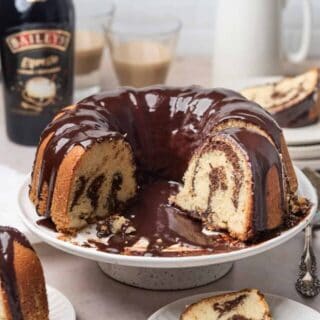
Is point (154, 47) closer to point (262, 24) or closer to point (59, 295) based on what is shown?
point (262, 24)

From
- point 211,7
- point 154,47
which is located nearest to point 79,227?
point 154,47

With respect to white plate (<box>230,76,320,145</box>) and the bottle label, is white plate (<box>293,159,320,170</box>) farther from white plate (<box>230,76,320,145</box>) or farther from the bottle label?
the bottle label

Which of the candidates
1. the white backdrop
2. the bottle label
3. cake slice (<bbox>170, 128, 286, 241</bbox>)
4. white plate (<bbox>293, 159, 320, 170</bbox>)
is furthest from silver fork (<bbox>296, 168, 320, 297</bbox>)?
the white backdrop

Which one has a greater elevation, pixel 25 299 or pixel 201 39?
pixel 25 299

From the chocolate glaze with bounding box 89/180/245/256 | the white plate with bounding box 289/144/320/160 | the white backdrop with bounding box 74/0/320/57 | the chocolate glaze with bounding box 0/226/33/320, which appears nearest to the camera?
the chocolate glaze with bounding box 0/226/33/320

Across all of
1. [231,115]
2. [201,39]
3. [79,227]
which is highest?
[231,115]

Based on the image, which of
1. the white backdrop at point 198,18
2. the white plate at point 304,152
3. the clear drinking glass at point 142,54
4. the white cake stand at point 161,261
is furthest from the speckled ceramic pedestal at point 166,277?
the white backdrop at point 198,18
